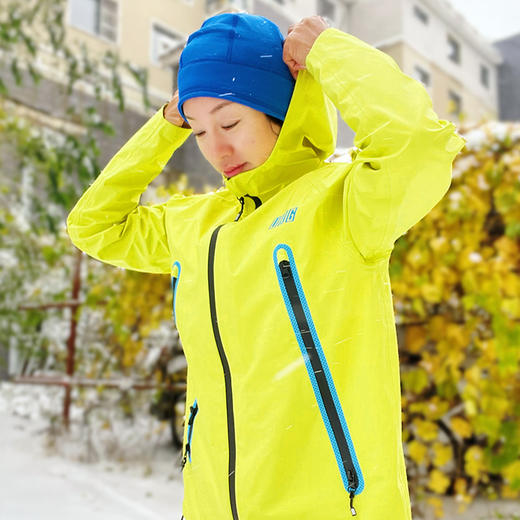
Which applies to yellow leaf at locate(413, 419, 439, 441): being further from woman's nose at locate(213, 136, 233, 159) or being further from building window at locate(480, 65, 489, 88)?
building window at locate(480, 65, 489, 88)

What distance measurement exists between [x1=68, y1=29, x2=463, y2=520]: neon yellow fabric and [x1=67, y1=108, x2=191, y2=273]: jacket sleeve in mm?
269

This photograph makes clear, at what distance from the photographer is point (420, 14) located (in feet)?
52.5

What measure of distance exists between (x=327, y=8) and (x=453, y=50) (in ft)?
18.3

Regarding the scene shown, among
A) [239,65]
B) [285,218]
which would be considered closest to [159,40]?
[239,65]

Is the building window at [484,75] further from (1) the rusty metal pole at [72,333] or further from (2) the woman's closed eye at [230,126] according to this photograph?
(2) the woman's closed eye at [230,126]

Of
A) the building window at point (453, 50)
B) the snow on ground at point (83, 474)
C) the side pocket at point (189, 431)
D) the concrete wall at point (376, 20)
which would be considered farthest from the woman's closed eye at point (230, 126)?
the building window at point (453, 50)

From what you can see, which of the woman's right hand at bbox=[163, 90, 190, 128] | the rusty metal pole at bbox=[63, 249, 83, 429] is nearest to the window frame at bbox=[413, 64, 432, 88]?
the rusty metal pole at bbox=[63, 249, 83, 429]

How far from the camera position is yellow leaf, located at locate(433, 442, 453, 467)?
2535mm

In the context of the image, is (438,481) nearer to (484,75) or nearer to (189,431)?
(189,431)

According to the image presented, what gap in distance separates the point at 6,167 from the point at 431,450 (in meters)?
5.43

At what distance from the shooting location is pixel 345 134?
235cm

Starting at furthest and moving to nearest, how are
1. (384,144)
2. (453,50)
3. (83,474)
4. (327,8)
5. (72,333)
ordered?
(453,50)
(327,8)
(72,333)
(83,474)
(384,144)

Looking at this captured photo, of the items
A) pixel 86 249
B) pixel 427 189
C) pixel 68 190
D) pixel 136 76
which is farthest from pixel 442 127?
pixel 136 76

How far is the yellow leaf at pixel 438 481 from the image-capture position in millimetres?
2500
